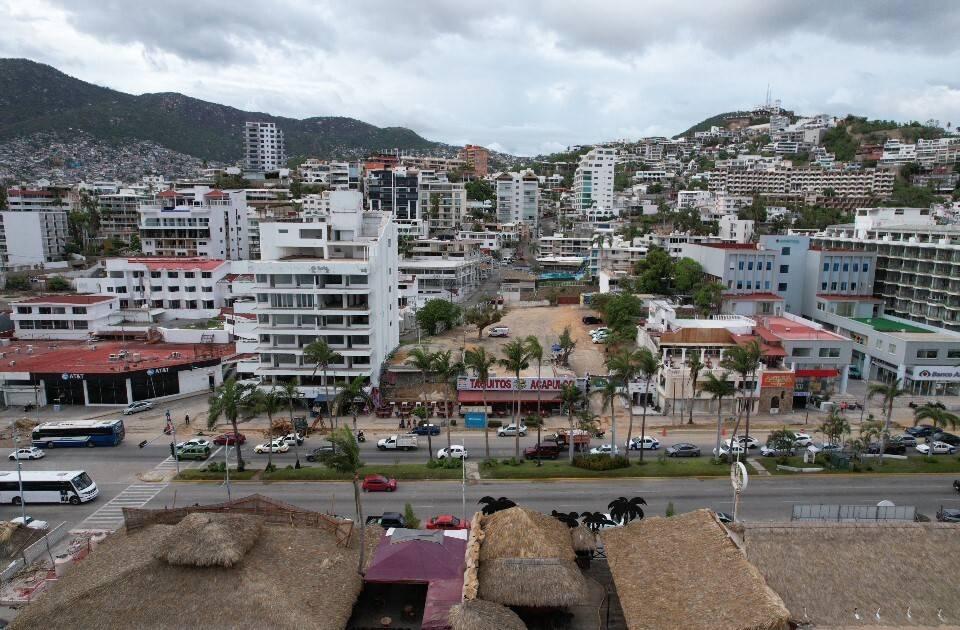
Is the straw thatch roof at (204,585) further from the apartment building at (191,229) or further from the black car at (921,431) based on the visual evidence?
the apartment building at (191,229)

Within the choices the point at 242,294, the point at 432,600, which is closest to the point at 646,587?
the point at 432,600

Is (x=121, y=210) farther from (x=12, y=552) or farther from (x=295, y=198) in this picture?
(x=12, y=552)

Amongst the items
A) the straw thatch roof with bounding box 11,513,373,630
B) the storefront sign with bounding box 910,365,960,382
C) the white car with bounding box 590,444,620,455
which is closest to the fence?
the white car with bounding box 590,444,620,455

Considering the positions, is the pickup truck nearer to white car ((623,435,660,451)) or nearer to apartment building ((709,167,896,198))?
white car ((623,435,660,451))

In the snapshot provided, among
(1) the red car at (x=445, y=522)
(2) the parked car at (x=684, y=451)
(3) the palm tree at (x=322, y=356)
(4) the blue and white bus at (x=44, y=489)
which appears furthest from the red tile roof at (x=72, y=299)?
(2) the parked car at (x=684, y=451)

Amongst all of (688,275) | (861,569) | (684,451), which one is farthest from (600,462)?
(688,275)
